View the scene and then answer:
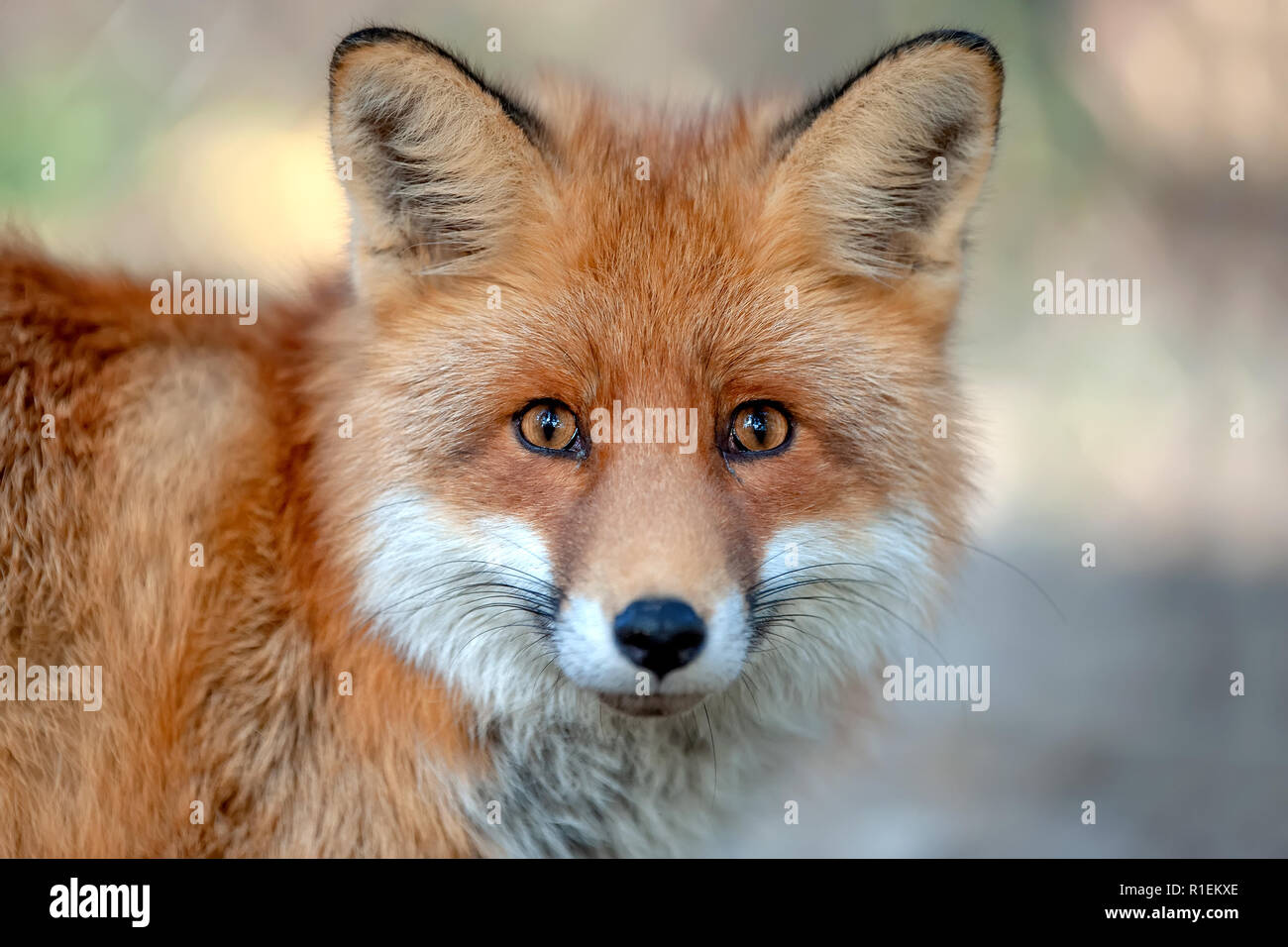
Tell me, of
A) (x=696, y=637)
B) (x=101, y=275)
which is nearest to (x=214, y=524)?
(x=101, y=275)

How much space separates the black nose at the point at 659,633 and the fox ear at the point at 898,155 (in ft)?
3.44

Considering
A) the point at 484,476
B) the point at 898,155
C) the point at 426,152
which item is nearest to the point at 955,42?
the point at 898,155

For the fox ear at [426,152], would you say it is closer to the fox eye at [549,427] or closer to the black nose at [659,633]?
the fox eye at [549,427]

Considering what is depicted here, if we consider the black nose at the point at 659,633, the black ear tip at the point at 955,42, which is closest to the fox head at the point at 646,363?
the black ear tip at the point at 955,42

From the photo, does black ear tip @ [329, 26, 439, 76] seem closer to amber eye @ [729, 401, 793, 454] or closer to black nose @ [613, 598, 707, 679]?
amber eye @ [729, 401, 793, 454]

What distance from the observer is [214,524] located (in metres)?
2.35

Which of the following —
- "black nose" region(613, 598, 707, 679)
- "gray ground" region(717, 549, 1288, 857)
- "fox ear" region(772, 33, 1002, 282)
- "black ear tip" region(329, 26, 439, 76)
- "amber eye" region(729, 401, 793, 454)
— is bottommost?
"gray ground" region(717, 549, 1288, 857)

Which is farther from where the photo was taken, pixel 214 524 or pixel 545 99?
pixel 545 99

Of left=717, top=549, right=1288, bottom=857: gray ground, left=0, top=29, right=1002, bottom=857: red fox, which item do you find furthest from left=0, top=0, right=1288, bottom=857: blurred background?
left=0, top=29, right=1002, bottom=857: red fox

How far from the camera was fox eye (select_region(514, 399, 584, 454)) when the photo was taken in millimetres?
2277

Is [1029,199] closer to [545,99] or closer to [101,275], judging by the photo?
[545,99]

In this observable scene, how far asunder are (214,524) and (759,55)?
4416 millimetres

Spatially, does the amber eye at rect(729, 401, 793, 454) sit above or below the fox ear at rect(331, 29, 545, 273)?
below

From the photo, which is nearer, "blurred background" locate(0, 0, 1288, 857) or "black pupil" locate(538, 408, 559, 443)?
"black pupil" locate(538, 408, 559, 443)
